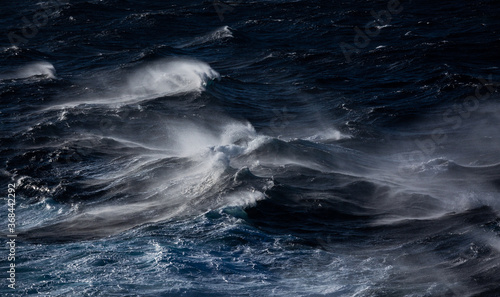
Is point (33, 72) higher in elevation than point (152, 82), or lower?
higher

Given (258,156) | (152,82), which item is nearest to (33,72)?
(152,82)

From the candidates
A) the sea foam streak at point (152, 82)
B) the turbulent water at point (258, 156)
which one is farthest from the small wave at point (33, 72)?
the sea foam streak at point (152, 82)

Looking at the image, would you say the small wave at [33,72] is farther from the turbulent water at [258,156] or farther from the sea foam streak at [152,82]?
the sea foam streak at [152,82]

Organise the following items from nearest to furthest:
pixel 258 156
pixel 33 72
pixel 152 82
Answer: pixel 258 156
pixel 152 82
pixel 33 72

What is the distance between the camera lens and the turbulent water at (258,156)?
1612cm

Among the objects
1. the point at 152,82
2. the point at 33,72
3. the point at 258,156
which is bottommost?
the point at 258,156

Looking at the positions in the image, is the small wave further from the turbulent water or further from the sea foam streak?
→ the sea foam streak

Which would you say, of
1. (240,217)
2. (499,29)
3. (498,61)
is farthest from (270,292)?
(499,29)

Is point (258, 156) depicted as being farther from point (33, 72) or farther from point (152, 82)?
point (33, 72)

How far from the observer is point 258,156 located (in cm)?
2366

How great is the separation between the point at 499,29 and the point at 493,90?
10.7 meters

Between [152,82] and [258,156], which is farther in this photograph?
[152,82]

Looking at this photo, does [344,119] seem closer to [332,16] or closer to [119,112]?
[119,112]

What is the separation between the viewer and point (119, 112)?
29828 mm
